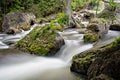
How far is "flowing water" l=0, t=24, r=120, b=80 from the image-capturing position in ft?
25.6

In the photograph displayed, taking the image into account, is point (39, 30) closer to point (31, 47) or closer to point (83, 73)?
point (31, 47)

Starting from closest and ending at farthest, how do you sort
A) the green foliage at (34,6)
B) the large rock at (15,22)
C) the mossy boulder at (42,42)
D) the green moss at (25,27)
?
the mossy boulder at (42,42)
the large rock at (15,22)
the green moss at (25,27)
the green foliage at (34,6)

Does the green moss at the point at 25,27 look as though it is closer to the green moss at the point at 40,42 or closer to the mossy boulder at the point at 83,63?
the green moss at the point at 40,42

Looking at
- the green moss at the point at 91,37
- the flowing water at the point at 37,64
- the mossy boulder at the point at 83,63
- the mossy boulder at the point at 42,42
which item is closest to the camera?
the mossy boulder at the point at 83,63

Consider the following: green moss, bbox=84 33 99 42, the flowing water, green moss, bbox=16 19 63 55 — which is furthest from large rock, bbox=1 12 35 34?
green moss, bbox=84 33 99 42

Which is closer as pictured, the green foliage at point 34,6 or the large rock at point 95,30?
the large rock at point 95,30

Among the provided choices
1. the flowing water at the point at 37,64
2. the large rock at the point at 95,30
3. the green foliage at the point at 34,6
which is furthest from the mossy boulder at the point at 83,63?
the green foliage at the point at 34,6

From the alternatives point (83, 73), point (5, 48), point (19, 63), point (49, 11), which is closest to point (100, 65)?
point (83, 73)

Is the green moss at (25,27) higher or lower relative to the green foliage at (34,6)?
lower

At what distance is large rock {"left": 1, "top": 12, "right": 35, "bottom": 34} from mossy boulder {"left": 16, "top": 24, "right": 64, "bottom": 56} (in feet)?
15.4

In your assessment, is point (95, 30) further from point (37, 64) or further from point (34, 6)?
point (34, 6)

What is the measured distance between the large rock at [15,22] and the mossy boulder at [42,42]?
4.69 m

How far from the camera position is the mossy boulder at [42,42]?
32.8ft

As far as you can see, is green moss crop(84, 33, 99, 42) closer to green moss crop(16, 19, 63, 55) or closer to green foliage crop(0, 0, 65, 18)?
green moss crop(16, 19, 63, 55)
